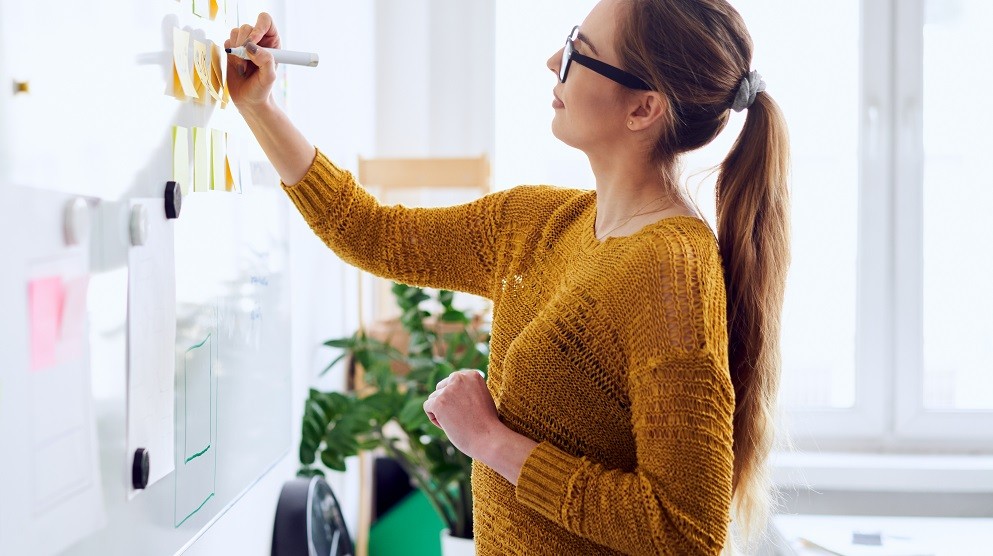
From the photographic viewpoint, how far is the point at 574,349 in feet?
3.00

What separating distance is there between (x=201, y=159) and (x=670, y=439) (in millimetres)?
597

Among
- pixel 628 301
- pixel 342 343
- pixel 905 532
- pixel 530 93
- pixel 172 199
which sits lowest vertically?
pixel 905 532

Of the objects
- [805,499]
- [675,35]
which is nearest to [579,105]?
[675,35]

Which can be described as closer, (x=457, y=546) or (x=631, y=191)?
(x=631, y=191)

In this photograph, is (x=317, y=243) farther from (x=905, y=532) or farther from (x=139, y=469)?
(x=905, y=532)

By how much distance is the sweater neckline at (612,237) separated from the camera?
0.92 meters

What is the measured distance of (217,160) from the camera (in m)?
1.03

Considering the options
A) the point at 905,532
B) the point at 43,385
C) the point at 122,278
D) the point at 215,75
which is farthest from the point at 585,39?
the point at 905,532

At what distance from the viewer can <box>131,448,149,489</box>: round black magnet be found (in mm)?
808

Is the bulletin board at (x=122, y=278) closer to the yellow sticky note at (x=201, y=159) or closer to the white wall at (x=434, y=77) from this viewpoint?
the yellow sticky note at (x=201, y=159)

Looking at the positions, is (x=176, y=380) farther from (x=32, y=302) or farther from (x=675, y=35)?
(x=675, y=35)

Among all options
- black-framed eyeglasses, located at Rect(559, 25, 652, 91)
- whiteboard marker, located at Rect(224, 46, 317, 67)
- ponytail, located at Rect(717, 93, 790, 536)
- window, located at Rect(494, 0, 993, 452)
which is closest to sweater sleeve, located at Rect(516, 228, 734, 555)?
ponytail, located at Rect(717, 93, 790, 536)

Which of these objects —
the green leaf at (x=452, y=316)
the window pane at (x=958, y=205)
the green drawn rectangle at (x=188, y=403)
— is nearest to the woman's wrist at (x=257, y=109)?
the green drawn rectangle at (x=188, y=403)

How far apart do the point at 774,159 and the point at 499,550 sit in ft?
1.82
